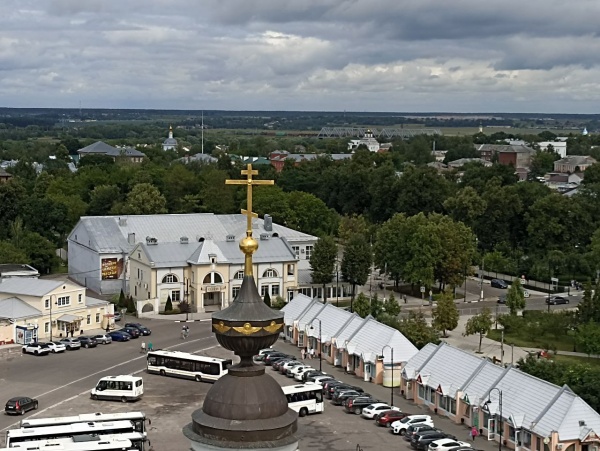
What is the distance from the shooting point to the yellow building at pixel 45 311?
54.0 m

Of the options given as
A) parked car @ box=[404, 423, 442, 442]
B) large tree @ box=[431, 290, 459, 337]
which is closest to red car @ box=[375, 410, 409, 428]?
parked car @ box=[404, 423, 442, 442]

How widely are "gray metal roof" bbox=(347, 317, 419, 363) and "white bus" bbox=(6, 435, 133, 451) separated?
16.1 meters

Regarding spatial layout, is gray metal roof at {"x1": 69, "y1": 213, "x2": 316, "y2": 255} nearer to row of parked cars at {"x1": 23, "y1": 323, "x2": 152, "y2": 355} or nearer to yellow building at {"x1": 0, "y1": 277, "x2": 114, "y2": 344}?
yellow building at {"x1": 0, "y1": 277, "x2": 114, "y2": 344}

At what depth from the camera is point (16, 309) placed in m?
54.9

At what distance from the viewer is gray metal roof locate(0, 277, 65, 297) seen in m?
56.3

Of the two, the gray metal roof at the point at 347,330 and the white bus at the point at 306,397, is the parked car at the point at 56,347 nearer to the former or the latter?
the gray metal roof at the point at 347,330

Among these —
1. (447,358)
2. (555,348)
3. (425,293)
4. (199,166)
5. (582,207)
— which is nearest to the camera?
(447,358)

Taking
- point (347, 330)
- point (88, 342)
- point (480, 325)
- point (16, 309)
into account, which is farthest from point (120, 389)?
point (480, 325)

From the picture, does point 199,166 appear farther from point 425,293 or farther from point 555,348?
point 555,348

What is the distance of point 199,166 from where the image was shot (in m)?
118

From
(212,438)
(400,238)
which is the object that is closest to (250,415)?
(212,438)

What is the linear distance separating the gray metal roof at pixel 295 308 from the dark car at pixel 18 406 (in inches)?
719

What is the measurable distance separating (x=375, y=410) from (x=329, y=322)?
13.4m

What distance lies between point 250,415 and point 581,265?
220 feet
